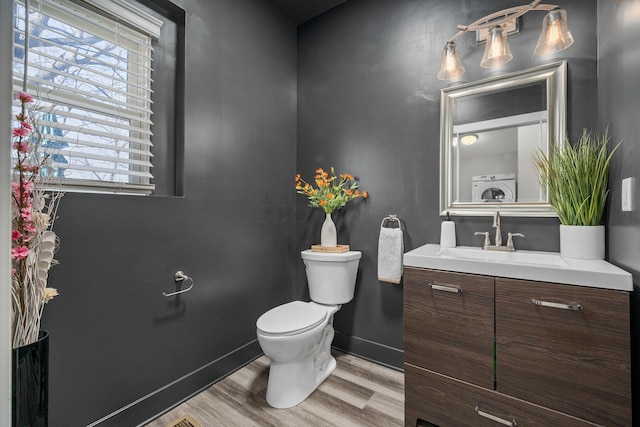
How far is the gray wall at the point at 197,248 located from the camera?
124cm

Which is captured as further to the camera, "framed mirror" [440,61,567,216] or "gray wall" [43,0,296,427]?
"framed mirror" [440,61,567,216]

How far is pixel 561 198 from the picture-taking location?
133 centimetres

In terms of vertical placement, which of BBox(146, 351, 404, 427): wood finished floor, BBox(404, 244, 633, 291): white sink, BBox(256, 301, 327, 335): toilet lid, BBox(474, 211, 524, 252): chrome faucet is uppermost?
BBox(474, 211, 524, 252): chrome faucet

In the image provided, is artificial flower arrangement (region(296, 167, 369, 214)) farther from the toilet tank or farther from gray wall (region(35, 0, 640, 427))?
the toilet tank

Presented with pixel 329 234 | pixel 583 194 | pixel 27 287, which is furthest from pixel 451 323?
pixel 27 287

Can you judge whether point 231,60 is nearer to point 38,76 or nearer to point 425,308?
point 38,76

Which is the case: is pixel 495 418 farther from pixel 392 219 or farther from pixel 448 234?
pixel 392 219

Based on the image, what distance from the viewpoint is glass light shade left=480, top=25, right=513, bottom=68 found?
1481 mm

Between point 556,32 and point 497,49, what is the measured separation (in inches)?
9.4

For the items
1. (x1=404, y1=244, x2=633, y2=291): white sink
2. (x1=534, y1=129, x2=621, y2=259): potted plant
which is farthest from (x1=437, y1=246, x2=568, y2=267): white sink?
(x1=534, y1=129, x2=621, y2=259): potted plant

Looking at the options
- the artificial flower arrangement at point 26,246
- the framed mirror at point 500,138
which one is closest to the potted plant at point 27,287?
the artificial flower arrangement at point 26,246

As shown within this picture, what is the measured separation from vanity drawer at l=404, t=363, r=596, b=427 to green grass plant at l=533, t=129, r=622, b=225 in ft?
2.71

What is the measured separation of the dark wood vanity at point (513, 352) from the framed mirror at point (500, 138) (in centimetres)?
63

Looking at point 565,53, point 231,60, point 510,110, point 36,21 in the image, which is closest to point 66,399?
point 36,21
